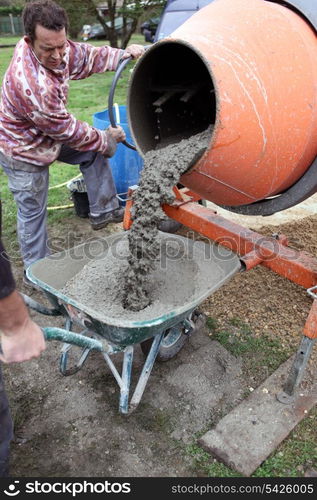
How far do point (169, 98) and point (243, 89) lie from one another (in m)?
0.52

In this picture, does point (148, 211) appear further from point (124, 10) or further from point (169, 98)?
point (124, 10)

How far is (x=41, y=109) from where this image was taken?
2.55m

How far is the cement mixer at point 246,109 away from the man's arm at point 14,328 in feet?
3.08

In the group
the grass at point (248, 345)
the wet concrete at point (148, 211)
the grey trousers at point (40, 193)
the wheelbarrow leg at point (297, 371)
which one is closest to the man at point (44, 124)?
the grey trousers at point (40, 193)

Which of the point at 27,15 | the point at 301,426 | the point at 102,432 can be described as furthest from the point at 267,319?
the point at 27,15

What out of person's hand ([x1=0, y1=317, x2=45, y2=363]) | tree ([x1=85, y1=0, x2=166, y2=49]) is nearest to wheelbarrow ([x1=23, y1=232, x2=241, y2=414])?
person's hand ([x1=0, y1=317, x2=45, y2=363])

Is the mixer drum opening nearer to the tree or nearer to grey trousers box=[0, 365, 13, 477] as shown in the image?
grey trousers box=[0, 365, 13, 477]

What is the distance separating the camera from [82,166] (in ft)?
10.8

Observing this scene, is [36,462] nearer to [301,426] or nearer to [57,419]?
[57,419]

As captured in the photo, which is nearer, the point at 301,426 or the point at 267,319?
the point at 301,426

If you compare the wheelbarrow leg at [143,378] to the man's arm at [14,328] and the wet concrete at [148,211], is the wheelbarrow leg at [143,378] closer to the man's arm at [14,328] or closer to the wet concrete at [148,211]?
the wet concrete at [148,211]

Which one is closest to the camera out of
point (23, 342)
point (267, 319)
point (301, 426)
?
point (23, 342)

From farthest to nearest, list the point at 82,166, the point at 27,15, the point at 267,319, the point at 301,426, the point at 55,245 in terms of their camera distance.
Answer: the point at 55,245 < the point at 82,166 < the point at 267,319 < the point at 27,15 < the point at 301,426
